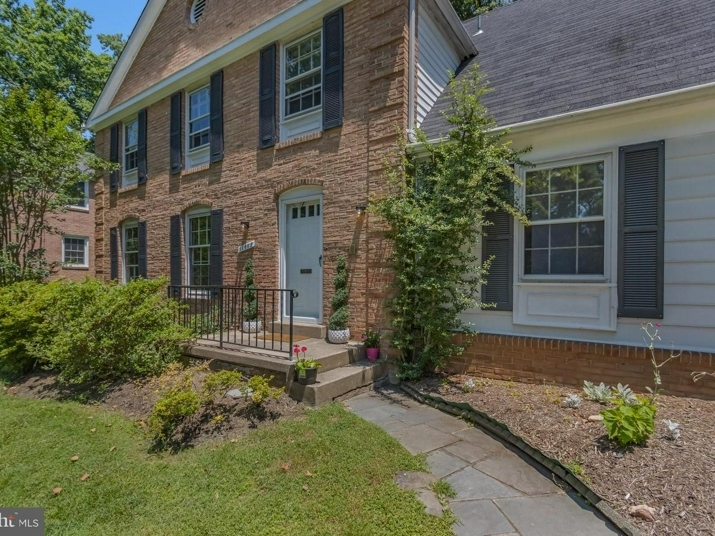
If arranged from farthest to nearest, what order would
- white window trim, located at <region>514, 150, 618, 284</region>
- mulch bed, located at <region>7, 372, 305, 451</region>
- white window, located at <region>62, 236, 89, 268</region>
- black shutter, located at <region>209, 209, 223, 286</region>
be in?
white window, located at <region>62, 236, 89, 268</region>, black shutter, located at <region>209, 209, 223, 286</region>, white window trim, located at <region>514, 150, 618, 284</region>, mulch bed, located at <region>7, 372, 305, 451</region>

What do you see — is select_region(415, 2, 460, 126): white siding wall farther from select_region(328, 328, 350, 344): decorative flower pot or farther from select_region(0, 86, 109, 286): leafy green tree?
select_region(0, 86, 109, 286): leafy green tree

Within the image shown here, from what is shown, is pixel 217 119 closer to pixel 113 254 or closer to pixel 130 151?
pixel 130 151

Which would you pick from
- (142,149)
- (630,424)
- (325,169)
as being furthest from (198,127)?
(630,424)

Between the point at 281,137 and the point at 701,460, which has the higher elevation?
the point at 281,137

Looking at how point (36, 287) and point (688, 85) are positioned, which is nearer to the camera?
point (688, 85)

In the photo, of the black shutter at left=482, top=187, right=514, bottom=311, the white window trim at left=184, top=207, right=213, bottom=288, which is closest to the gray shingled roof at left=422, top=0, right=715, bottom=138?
the black shutter at left=482, top=187, right=514, bottom=311

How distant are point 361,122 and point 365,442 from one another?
15.5 ft

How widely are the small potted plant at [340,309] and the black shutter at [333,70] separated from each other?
241 cm

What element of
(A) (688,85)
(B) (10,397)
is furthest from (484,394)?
(B) (10,397)

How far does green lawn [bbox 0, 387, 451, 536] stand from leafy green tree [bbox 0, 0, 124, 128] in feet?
55.4

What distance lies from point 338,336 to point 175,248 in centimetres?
546

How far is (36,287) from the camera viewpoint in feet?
23.7

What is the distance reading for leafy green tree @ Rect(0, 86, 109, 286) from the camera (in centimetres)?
820

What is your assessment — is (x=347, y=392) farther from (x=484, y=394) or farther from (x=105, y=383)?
(x=105, y=383)
